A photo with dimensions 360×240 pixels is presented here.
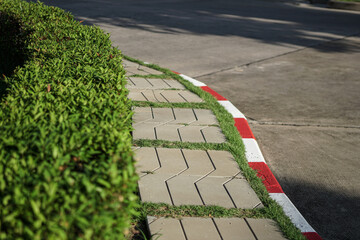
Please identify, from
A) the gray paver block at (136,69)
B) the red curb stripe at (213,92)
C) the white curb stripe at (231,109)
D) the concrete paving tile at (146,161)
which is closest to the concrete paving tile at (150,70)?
the gray paver block at (136,69)

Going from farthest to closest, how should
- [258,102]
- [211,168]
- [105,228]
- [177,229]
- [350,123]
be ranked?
1. [258,102]
2. [350,123]
3. [211,168]
4. [177,229]
5. [105,228]

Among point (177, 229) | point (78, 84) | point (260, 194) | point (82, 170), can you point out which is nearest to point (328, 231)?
point (260, 194)

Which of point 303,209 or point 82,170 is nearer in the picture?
point 82,170

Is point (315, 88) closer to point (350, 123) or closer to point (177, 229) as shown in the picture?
point (350, 123)

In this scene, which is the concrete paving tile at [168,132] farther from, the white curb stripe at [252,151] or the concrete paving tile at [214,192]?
the concrete paving tile at [214,192]

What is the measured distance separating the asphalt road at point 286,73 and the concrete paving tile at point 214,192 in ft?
2.17

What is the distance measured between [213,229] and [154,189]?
66cm

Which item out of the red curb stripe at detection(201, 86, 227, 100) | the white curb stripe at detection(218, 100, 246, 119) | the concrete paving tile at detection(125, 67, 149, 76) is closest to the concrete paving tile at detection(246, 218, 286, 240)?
the white curb stripe at detection(218, 100, 246, 119)

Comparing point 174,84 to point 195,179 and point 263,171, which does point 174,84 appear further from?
point 195,179

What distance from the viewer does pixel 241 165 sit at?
3.65m

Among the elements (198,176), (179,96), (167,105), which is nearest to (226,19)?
(179,96)

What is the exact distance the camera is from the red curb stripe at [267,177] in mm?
3389

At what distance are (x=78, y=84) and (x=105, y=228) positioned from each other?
5.31 ft

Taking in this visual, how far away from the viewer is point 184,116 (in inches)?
187
